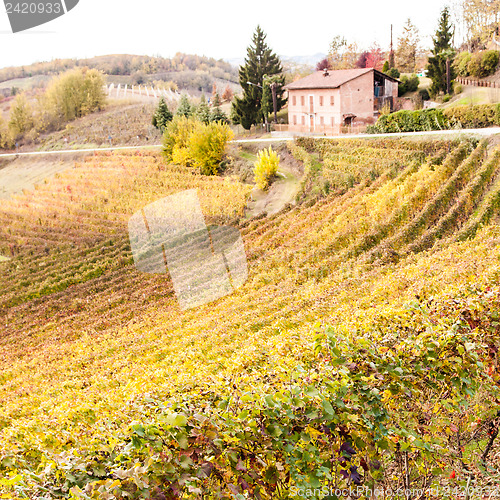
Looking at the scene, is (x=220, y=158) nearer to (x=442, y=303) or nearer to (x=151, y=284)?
(x=151, y=284)

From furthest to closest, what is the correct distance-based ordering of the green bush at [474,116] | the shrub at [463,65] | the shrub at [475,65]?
1. the shrub at [463,65]
2. the shrub at [475,65]
3. the green bush at [474,116]

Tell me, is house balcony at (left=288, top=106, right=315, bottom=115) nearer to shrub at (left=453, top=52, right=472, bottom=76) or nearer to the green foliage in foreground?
shrub at (left=453, top=52, right=472, bottom=76)

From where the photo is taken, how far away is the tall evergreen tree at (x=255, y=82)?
42.6 meters

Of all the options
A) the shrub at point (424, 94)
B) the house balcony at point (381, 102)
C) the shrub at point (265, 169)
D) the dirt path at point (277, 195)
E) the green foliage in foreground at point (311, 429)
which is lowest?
the dirt path at point (277, 195)

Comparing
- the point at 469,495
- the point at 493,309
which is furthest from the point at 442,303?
the point at 469,495

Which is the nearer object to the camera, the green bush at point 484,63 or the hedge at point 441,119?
the hedge at point 441,119

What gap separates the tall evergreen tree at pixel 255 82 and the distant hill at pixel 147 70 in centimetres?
4013

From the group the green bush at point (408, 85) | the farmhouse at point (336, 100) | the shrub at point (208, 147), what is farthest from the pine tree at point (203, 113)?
the green bush at point (408, 85)

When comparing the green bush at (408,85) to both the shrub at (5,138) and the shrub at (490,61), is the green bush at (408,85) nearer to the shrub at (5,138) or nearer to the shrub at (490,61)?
the shrub at (490,61)

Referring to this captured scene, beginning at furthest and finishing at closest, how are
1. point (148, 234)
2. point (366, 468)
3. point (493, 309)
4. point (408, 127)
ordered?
point (408, 127) → point (148, 234) → point (493, 309) → point (366, 468)

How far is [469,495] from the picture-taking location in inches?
119

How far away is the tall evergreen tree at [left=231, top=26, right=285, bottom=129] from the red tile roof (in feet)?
14.0

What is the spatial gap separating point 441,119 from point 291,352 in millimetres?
27063

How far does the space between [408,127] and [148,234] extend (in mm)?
17150
